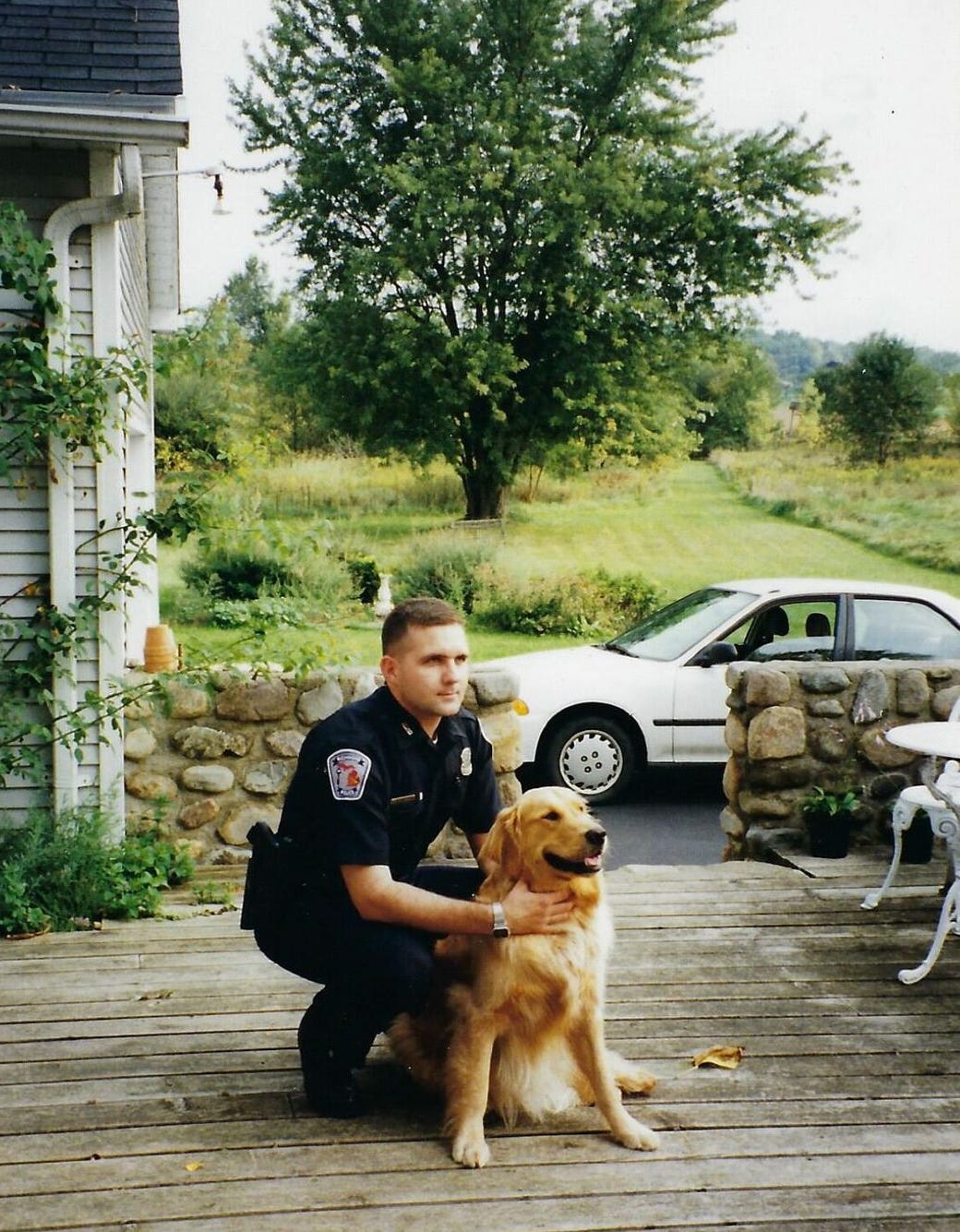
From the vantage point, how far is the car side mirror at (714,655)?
26.7 ft

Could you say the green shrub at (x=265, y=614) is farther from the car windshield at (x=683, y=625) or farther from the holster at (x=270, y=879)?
the car windshield at (x=683, y=625)

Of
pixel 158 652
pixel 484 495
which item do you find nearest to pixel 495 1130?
pixel 158 652

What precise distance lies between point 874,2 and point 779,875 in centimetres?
2530

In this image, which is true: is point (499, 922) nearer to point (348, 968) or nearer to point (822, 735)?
point (348, 968)

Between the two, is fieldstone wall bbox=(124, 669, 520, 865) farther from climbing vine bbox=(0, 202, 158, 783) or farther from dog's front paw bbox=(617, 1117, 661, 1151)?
dog's front paw bbox=(617, 1117, 661, 1151)

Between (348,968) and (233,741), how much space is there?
329 cm

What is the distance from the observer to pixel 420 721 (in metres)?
3.15

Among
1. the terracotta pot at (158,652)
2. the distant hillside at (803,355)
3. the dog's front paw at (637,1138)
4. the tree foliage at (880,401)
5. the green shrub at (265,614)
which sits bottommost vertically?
the dog's front paw at (637,1138)

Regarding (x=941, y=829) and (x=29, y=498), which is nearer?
(x=941, y=829)

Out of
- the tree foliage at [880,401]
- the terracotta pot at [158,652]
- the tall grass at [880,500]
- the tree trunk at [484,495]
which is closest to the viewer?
the terracotta pot at [158,652]

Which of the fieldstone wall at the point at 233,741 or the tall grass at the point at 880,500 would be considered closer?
the fieldstone wall at the point at 233,741

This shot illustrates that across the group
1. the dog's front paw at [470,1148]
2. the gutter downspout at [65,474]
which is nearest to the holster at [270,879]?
the dog's front paw at [470,1148]

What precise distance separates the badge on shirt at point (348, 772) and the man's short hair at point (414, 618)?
0.29 metres

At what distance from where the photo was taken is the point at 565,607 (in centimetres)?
1540
